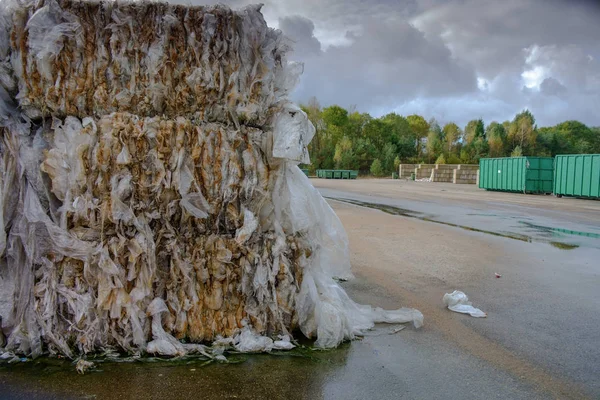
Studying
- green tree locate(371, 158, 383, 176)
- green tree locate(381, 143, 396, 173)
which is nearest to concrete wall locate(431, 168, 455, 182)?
green tree locate(371, 158, 383, 176)

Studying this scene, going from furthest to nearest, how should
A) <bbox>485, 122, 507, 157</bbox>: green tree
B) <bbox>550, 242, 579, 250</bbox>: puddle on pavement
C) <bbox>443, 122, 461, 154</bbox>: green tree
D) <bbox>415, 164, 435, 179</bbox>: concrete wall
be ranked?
<bbox>443, 122, 461, 154</bbox>: green tree < <bbox>485, 122, 507, 157</bbox>: green tree < <bbox>415, 164, 435, 179</bbox>: concrete wall < <bbox>550, 242, 579, 250</bbox>: puddle on pavement

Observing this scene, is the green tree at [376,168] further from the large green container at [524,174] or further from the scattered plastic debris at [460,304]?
the scattered plastic debris at [460,304]

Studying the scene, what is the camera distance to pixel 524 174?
23.4 metres

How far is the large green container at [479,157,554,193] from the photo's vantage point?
23.1m

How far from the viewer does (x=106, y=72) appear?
2953 millimetres

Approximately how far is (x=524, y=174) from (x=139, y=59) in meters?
24.0

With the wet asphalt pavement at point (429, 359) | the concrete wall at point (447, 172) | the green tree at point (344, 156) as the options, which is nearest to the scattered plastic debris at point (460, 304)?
the wet asphalt pavement at point (429, 359)

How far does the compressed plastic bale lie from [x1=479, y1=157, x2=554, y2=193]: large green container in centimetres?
2315

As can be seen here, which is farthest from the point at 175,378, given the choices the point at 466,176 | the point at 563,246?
the point at 466,176

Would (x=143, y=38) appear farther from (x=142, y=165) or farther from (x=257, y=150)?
(x=257, y=150)

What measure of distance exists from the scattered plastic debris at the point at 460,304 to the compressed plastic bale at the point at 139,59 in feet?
7.68

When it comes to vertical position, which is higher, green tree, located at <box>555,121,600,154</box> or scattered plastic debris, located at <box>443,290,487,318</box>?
green tree, located at <box>555,121,600,154</box>

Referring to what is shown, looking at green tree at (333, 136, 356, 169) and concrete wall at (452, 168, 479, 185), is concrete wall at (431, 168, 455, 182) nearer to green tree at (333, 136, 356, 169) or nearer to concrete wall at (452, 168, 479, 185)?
concrete wall at (452, 168, 479, 185)

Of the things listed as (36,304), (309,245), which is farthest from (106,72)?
(309,245)
